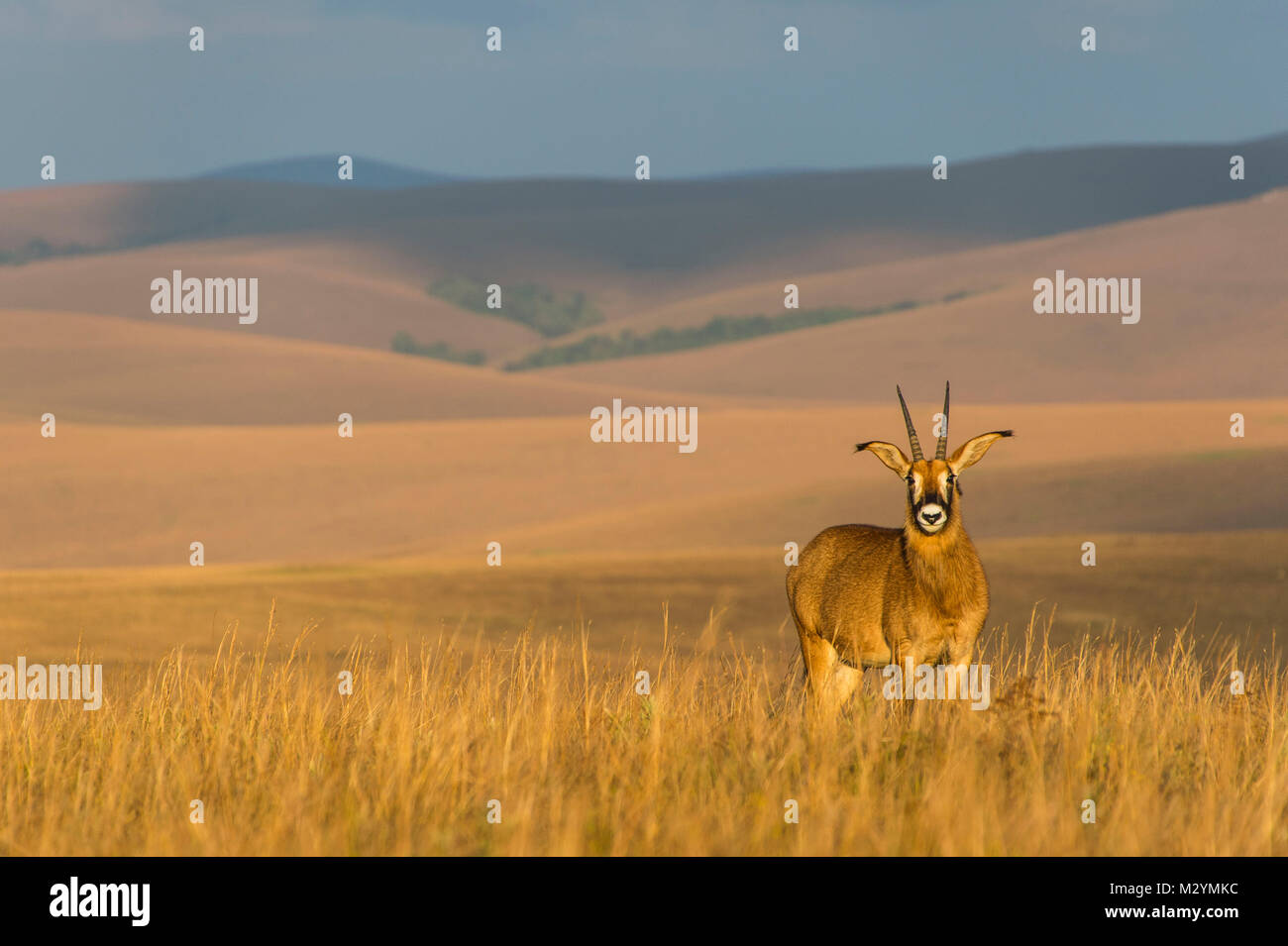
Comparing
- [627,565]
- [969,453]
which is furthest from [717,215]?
[969,453]

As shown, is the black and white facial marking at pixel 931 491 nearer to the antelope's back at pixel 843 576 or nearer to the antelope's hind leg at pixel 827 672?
the antelope's back at pixel 843 576

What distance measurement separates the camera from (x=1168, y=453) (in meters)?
Result: 35.2

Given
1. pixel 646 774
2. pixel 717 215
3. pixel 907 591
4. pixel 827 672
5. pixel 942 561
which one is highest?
pixel 717 215

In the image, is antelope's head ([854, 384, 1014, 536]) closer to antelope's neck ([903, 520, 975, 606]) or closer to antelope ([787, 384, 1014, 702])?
antelope ([787, 384, 1014, 702])

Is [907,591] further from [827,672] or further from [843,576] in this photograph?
[827,672]

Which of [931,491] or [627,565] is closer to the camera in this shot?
[931,491]

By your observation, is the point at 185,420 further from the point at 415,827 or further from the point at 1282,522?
the point at 415,827

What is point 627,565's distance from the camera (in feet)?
78.3

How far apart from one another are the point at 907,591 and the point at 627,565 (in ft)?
52.7

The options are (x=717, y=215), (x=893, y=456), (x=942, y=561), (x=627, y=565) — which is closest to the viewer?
(x=893, y=456)

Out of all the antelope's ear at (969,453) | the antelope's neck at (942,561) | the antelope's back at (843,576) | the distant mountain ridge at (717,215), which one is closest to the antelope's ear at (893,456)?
the antelope's ear at (969,453)

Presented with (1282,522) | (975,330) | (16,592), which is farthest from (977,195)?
(16,592)

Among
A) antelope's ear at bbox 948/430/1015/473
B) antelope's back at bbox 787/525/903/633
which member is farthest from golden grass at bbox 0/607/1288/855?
antelope's ear at bbox 948/430/1015/473

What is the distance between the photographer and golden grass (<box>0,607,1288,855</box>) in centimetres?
590
